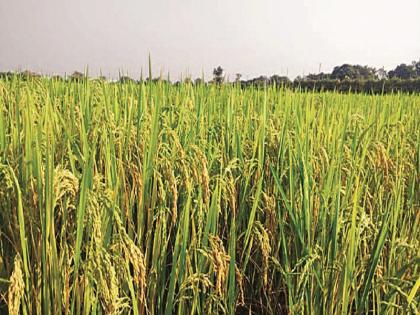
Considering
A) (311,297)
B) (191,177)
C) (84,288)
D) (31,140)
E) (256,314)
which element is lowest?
(256,314)

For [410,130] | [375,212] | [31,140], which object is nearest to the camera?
[31,140]

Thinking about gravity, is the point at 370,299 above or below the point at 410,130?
below

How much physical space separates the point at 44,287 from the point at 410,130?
2.92m

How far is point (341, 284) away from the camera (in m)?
1.22

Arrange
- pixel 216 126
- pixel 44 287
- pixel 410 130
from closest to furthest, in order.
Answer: pixel 44 287, pixel 216 126, pixel 410 130

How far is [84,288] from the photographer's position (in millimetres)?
1019

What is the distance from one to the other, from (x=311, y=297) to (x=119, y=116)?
1.18 metres

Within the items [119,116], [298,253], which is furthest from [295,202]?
[119,116]

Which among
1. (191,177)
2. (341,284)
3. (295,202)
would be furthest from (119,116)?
(341,284)

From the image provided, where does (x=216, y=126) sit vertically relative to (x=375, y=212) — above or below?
above

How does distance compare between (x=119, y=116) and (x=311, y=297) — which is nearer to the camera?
(x=311, y=297)

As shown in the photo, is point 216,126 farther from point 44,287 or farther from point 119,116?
point 44,287

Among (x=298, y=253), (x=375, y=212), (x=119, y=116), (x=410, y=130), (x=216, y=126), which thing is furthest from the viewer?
(x=410, y=130)

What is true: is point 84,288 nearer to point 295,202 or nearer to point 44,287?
point 44,287
